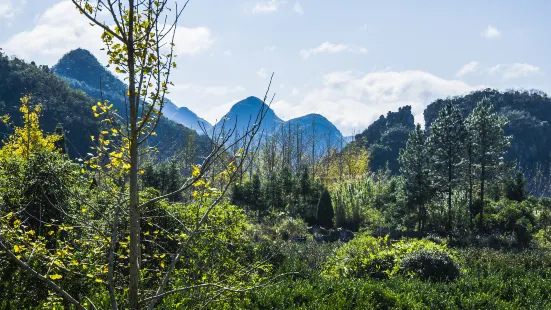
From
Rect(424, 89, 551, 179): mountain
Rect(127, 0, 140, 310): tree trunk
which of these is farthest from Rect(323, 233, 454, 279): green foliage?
Rect(424, 89, 551, 179): mountain

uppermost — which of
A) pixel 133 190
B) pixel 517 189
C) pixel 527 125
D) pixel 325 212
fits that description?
pixel 527 125

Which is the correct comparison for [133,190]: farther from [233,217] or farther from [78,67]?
[78,67]

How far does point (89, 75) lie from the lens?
570ft

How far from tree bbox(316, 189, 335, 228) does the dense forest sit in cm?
10

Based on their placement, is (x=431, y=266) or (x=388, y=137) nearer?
(x=431, y=266)

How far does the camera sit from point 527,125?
94.1m

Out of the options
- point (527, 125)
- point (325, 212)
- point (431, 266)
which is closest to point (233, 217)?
point (431, 266)

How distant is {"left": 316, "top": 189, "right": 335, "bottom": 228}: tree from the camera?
994 inches

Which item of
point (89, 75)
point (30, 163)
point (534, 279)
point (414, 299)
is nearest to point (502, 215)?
point (534, 279)

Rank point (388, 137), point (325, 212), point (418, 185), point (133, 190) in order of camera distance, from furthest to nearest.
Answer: point (388, 137) → point (325, 212) → point (418, 185) → point (133, 190)

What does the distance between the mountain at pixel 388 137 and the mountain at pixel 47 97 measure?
178 feet

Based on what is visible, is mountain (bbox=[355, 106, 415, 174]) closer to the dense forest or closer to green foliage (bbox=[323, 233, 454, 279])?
the dense forest

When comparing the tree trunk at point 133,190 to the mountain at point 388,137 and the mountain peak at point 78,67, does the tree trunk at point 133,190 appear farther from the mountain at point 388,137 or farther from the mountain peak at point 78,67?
the mountain peak at point 78,67

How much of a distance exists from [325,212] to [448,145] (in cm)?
922
